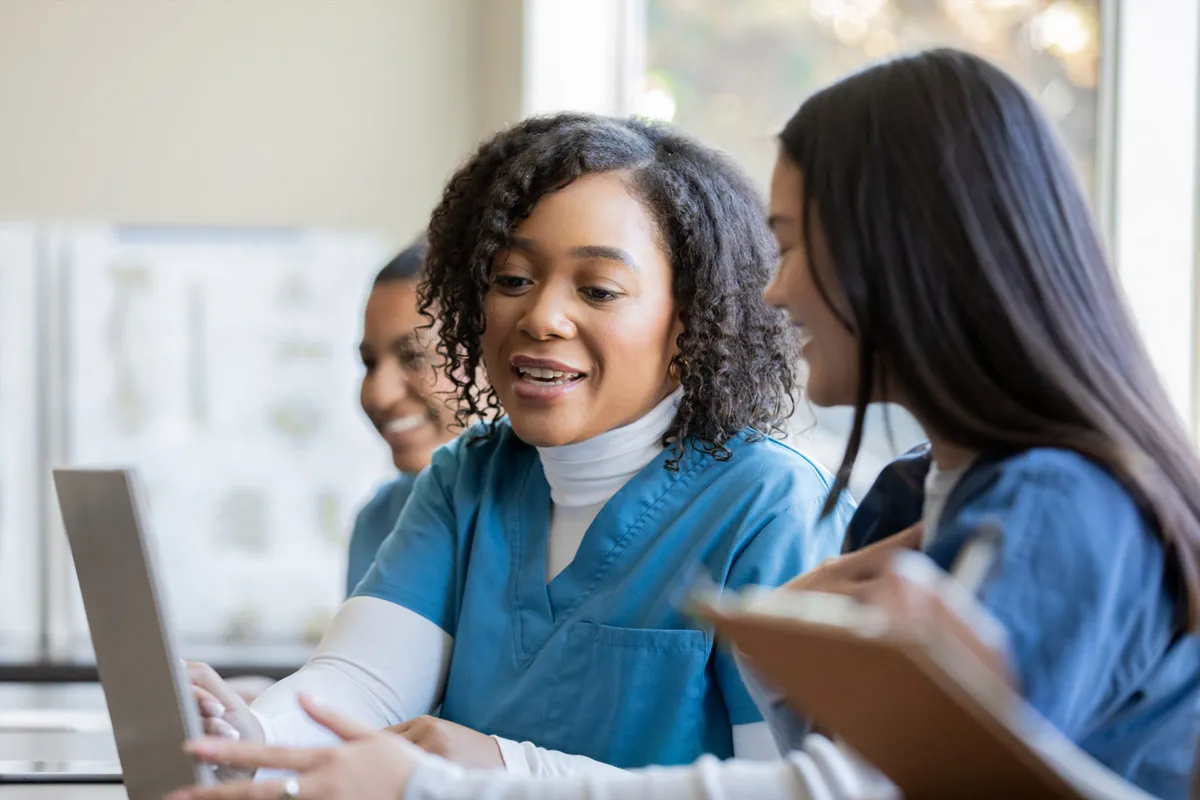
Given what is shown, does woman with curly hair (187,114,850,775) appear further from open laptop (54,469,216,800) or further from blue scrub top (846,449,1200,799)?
blue scrub top (846,449,1200,799)

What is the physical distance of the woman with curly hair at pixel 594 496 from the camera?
121cm

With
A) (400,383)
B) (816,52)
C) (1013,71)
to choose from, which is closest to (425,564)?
(400,383)

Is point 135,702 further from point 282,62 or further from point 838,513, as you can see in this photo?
point 282,62

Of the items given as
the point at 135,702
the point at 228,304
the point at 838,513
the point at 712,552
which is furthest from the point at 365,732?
the point at 228,304

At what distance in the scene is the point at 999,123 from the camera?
2.76 ft

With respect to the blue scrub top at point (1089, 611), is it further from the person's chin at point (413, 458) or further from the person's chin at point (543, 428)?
the person's chin at point (413, 458)

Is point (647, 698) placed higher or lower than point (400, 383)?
lower

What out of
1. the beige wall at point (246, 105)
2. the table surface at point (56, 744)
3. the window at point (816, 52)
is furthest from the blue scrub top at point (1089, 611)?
the beige wall at point (246, 105)

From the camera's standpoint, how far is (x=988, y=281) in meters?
0.81

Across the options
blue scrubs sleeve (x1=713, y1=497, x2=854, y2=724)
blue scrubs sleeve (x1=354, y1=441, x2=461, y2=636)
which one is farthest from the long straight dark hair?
blue scrubs sleeve (x1=354, y1=441, x2=461, y2=636)

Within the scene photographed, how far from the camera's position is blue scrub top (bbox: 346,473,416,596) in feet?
6.15

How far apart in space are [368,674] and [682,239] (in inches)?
20.8

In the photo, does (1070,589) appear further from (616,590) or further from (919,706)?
(616,590)

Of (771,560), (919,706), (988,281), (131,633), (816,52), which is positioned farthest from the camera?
(816,52)
